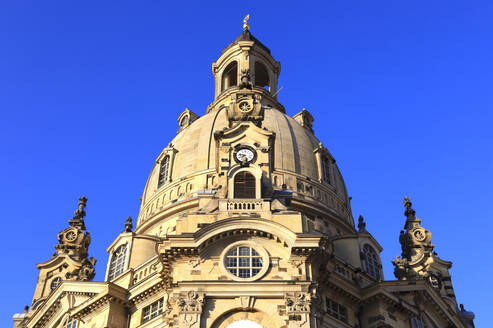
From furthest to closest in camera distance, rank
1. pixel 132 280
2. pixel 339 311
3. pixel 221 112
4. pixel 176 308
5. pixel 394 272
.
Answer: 1. pixel 221 112
2. pixel 394 272
3. pixel 132 280
4. pixel 339 311
5. pixel 176 308

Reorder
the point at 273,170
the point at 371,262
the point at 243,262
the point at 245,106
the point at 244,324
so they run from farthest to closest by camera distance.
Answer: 1. the point at 273,170
2. the point at 371,262
3. the point at 245,106
4. the point at 243,262
5. the point at 244,324

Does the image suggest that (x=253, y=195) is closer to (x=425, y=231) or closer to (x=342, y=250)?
(x=342, y=250)

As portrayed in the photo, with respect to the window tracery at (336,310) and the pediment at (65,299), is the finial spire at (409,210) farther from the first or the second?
the pediment at (65,299)

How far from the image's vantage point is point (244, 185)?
42906 mm

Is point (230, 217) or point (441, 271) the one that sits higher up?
point (441, 271)

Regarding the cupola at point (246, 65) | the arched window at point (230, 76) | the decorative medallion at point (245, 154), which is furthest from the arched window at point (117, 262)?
the arched window at point (230, 76)

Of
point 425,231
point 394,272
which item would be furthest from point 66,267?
point 425,231

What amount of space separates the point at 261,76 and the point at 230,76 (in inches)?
165

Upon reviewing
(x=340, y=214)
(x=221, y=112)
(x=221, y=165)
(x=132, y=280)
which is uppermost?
(x=221, y=112)

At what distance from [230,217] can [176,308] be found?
261 inches

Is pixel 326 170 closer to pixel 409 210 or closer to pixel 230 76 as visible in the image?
pixel 409 210

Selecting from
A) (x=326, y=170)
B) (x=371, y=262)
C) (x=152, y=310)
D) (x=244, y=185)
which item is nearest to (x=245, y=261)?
(x=244, y=185)

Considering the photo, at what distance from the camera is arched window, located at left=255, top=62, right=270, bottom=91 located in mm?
79188

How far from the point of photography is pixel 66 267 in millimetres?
60844
